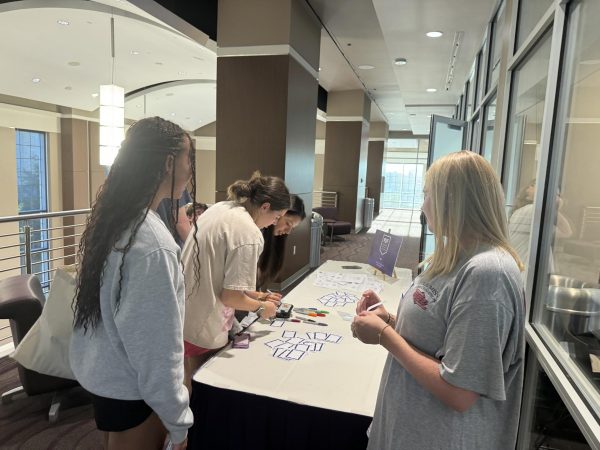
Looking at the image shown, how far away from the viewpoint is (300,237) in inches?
224

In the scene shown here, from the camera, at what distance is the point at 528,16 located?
2.51 metres

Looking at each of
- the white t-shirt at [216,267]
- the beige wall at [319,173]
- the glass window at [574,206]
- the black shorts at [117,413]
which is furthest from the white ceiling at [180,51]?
the beige wall at [319,173]

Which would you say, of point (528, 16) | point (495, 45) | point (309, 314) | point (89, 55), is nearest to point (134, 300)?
point (309, 314)

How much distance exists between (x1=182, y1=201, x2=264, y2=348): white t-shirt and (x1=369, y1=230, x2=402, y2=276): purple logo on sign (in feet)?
5.10

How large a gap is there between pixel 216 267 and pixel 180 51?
6.55 m

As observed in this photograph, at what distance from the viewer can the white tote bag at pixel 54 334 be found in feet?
6.44

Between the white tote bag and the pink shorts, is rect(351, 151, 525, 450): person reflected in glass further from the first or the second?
the white tote bag

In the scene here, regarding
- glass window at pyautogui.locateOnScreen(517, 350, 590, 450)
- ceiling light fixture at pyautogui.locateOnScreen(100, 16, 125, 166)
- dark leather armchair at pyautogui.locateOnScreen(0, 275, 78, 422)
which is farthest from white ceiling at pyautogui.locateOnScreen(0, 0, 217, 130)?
glass window at pyautogui.locateOnScreen(517, 350, 590, 450)

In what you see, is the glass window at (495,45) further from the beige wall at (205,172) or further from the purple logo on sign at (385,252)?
the beige wall at (205,172)

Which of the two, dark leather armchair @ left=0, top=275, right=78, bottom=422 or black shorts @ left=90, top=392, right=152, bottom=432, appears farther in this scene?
dark leather armchair @ left=0, top=275, right=78, bottom=422

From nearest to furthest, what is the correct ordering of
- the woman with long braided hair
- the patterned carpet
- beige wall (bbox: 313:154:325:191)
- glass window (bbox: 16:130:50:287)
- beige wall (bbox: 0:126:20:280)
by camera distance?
the woman with long braided hair → the patterned carpet → beige wall (bbox: 0:126:20:280) → glass window (bbox: 16:130:50:287) → beige wall (bbox: 313:154:325:191)

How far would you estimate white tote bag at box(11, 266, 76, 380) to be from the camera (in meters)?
1.96

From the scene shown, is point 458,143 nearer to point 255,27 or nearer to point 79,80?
point 255,27

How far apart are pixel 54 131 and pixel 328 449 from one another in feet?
38.2
